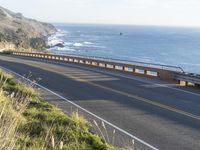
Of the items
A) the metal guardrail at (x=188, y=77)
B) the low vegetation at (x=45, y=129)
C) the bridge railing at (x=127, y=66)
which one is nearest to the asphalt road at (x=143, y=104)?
the metal guardrail at (x=188, y=77)

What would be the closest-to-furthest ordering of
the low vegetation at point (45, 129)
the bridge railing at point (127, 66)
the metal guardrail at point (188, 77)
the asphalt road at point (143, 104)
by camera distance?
1. the low vegetation at point (45, 129)
2. the asphalt road at point (143, 104)
3. the metal guardrail at point (188, 77)
4. the bridge railing at point (127, 66)

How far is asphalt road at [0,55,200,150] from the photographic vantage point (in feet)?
36.8

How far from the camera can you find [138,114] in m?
14.0

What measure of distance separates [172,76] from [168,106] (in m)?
9.15

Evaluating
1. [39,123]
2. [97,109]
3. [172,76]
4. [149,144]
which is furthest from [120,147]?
[172,76]

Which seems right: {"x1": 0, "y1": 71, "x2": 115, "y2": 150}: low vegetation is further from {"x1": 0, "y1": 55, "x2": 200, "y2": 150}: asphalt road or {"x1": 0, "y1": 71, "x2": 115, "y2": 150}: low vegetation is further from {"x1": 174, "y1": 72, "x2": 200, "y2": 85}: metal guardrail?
{"x1": 174, "y1": 72, "x2": 200, "y2": 85}: metal guardrail

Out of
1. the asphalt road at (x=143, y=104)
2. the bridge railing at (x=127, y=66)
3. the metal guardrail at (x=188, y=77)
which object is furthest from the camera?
the bridge railing at (x=127, y=66)

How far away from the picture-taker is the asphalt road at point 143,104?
11.2m

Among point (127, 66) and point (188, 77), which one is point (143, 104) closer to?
point (188, 77)

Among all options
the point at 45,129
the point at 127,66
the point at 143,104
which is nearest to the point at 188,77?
the point at 143,104

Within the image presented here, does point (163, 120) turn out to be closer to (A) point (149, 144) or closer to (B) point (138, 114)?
(B) point (138, 114)

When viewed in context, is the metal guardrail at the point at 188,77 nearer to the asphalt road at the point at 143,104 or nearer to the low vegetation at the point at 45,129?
the asphalt road at the point at 143,104

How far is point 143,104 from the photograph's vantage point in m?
16.1

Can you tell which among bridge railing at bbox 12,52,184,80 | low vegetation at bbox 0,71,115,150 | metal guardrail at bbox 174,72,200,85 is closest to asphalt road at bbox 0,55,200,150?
metal guardrail at bbox 174,72,200,85
